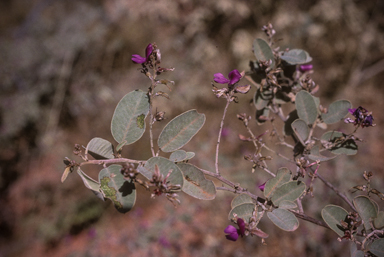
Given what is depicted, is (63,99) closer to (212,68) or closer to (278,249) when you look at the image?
(212,68)

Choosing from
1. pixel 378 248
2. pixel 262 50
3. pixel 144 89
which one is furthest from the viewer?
pixel 144 89

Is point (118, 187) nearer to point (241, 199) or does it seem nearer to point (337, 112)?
point (241, 199)

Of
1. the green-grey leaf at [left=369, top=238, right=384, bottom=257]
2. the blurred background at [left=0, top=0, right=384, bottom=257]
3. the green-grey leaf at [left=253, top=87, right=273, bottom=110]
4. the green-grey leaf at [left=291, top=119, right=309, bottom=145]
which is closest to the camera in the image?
the green-grey leaf at [left=369, top=238, right=384, bottom=257]

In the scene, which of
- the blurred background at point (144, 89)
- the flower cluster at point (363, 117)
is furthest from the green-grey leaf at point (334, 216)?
the blurred background at point (144, 89)

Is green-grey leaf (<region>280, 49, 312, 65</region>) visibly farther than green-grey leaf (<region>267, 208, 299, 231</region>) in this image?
Yes

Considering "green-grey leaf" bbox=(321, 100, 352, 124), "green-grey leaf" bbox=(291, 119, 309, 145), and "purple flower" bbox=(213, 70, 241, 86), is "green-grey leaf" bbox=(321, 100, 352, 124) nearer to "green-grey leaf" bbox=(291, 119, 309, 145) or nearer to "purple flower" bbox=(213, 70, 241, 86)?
"green-grey leaf" bbox=(291, 119, 309, 145)

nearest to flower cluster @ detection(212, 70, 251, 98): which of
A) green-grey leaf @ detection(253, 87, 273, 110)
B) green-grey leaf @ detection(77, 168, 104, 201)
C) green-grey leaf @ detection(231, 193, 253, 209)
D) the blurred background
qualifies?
green-grey leaf @ detection(253, 87, 273, 110)

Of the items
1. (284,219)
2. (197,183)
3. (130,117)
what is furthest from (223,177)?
(130,117)
